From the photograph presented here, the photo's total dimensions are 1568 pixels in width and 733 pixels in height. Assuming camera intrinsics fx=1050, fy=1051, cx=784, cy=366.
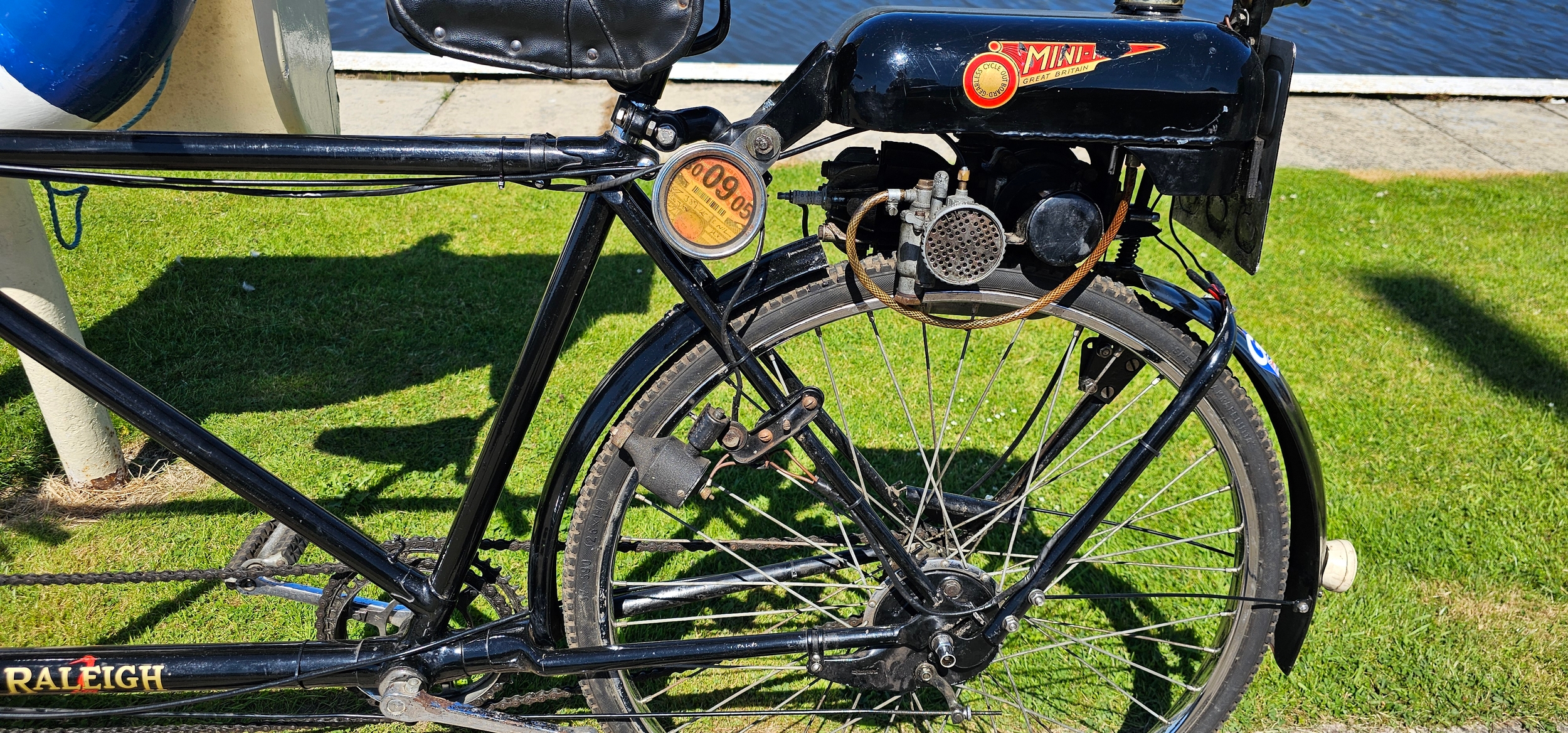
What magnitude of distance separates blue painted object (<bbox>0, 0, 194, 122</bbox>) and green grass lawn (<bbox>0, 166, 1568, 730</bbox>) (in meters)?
1.38

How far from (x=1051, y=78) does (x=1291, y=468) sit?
3.35 feet

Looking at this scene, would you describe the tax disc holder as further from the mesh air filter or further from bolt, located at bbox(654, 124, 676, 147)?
the mesh air filter

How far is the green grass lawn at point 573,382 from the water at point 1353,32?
3.80 meters

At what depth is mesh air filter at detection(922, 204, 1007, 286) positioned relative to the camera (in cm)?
171

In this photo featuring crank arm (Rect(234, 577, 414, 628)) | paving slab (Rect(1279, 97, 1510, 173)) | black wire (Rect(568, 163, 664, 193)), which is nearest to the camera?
black wire (Rect(568, 163, 664, 193))

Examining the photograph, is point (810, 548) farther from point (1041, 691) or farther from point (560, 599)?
point (560, 599)

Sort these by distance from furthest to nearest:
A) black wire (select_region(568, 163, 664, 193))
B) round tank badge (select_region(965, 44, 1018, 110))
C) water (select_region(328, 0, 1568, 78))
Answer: water (select_region(328, 0, 1568, 78)) < black wire (select_region(568, 163, 664, 193)) < round tank badge (select_region(965, 44, 1018, 110))

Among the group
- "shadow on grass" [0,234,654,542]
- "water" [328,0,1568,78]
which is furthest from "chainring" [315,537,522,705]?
"water" [328,0,1568,78]

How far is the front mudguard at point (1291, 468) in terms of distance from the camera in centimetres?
198

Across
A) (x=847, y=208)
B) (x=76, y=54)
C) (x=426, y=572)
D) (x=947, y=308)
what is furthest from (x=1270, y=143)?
(x=76, y=54)

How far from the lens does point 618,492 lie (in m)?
1.97

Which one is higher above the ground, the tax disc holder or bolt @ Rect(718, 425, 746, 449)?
the tax disc holder

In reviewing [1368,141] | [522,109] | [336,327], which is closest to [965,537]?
[336,327]

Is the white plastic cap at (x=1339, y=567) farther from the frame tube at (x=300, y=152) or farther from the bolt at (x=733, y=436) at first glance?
the frame tube at (x=300, y=152)
